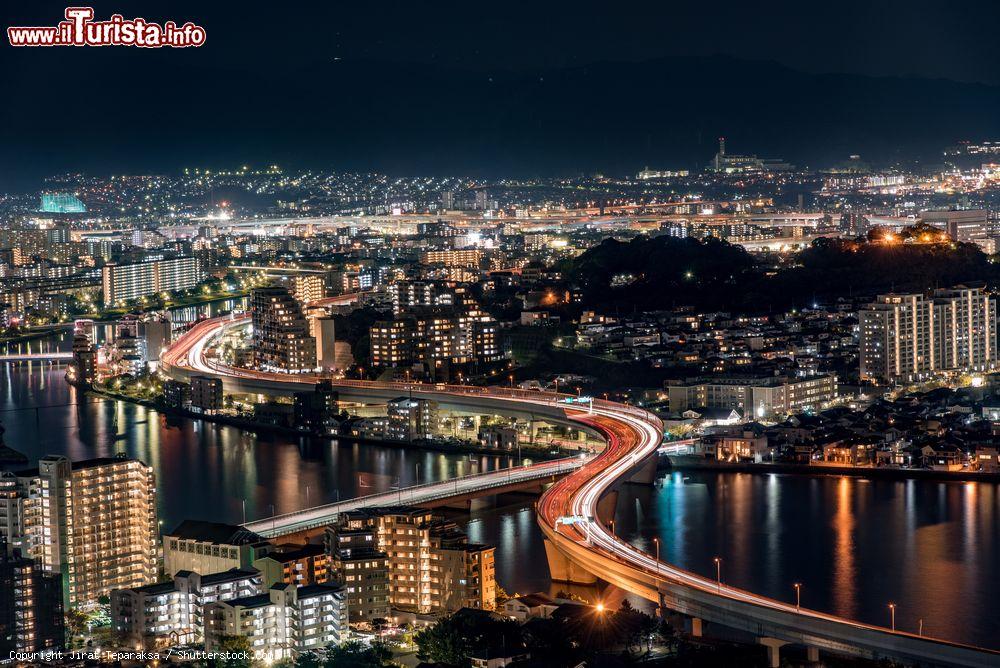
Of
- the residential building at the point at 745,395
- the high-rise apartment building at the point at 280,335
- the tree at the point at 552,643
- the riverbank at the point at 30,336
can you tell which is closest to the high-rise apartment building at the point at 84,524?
the tree at the point at 552,643

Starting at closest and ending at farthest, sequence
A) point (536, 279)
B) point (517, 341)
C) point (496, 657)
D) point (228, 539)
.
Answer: point (496, 657)
point (228, 539)
point (517, 341)
point (536, 279)

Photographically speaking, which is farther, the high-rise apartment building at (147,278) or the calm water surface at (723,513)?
the high-rise apartment building at (147,278)

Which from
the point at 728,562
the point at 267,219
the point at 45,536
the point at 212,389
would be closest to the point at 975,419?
the point at 728,562

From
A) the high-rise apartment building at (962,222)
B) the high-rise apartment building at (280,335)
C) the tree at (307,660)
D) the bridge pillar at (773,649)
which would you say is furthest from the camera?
the high-rise apartment building at (962,222)

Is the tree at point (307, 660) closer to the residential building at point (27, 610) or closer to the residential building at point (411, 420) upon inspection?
the residential building at point (27, 610)

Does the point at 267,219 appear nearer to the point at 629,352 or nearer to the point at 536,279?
the point at 536,279

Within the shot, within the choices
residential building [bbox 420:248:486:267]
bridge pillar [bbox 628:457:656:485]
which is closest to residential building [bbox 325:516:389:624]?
bridge pillar [bbox 628:457:656:485]
